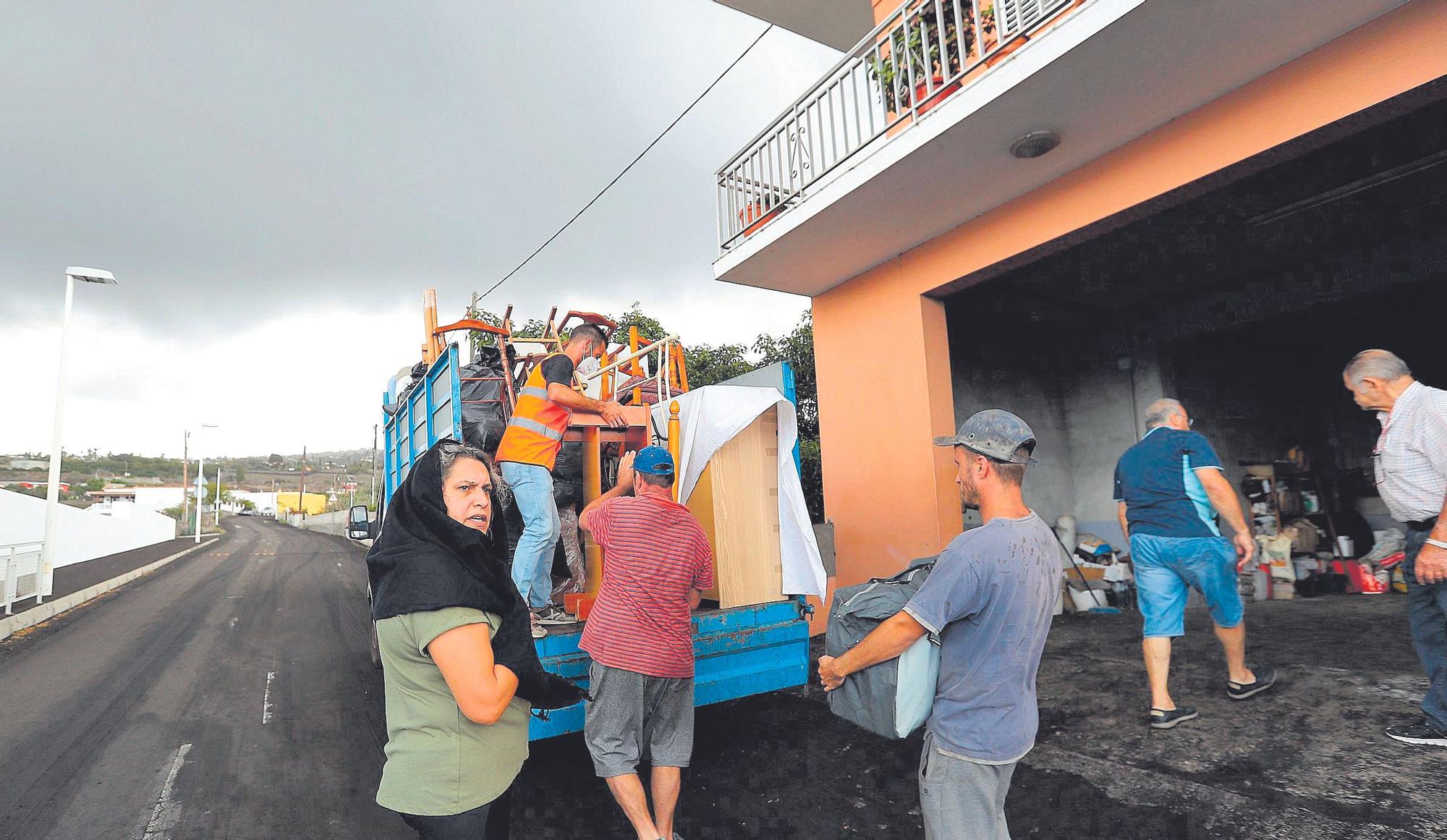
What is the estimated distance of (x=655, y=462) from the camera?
312cm

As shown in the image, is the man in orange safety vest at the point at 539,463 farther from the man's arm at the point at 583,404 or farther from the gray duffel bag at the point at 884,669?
the gray duffel bag at the point at 884,669

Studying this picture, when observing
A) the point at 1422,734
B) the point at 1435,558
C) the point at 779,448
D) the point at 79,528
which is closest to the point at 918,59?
the point at 779,448

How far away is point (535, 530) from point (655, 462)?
3.54 feet

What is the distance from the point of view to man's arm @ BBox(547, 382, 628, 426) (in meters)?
3.91

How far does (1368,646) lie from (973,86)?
5.05 metres

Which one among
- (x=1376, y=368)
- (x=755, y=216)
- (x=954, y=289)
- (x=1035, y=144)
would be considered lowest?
(x=1376, y=368)

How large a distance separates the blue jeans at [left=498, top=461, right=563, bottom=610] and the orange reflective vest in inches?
2.6

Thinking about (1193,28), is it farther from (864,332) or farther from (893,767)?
(893,767)

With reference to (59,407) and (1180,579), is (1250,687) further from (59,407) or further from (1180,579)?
(59,407)

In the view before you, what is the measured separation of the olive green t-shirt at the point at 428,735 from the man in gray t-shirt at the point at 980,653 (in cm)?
100

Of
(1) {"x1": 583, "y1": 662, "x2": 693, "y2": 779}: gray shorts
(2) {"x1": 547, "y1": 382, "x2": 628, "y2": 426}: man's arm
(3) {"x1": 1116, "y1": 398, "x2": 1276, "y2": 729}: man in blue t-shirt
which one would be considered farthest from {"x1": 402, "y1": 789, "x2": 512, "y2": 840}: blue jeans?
(3) {"x1": 1116, "y1": 398, "x2": 1276, "y2": 729}: man in blue t-shirt

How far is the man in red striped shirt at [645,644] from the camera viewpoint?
285cm

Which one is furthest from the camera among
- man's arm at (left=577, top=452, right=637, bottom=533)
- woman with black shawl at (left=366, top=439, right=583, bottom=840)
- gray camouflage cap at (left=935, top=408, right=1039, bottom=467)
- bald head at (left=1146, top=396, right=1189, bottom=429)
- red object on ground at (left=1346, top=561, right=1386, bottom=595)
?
red object on ground at (left=1346, top=561, right=1386, bottom=595)

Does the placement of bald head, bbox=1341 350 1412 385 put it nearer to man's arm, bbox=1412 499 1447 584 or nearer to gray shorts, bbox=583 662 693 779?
man's arm, bbox=1412 499 1447 584
